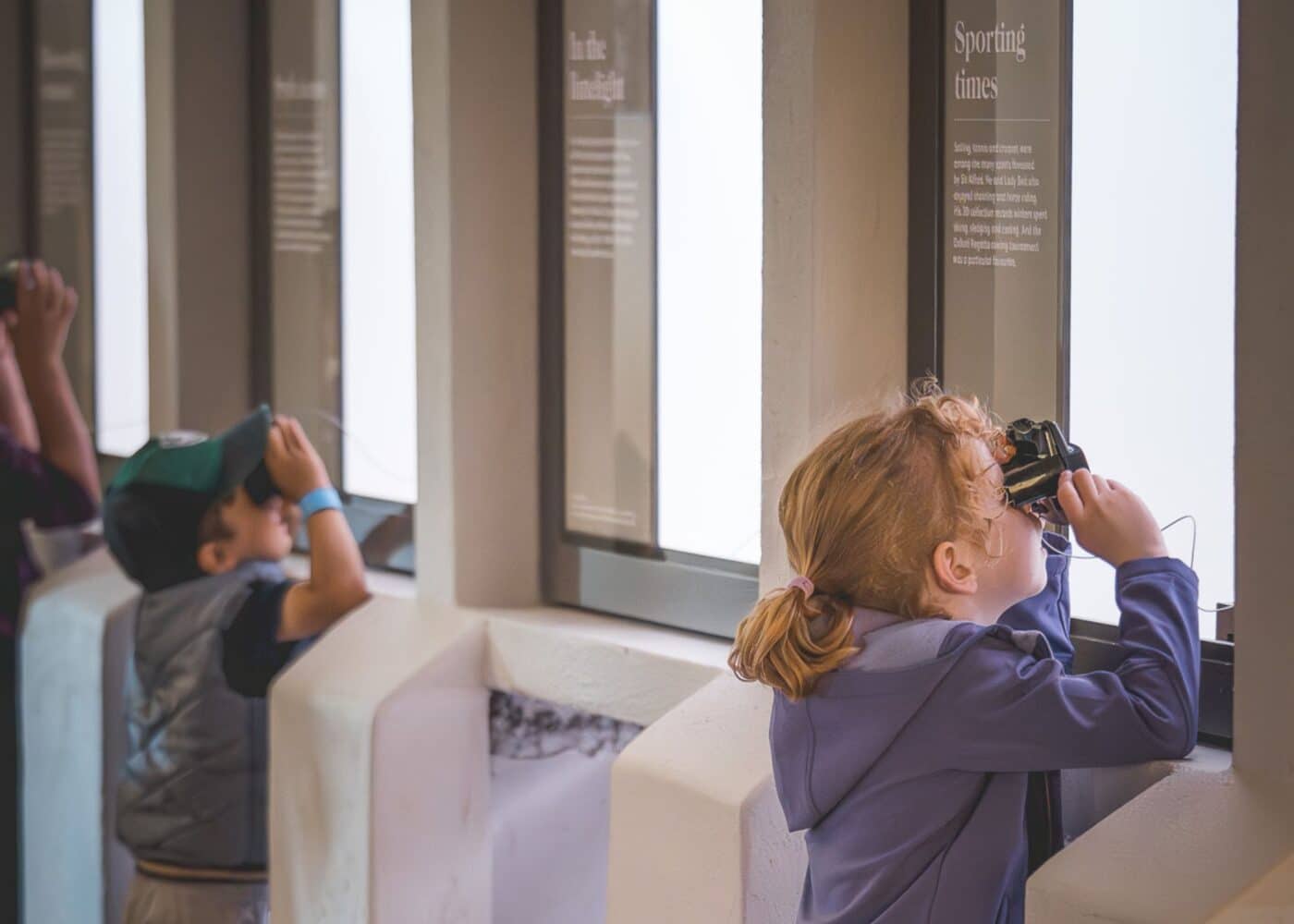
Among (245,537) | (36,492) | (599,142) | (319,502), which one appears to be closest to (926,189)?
(599,142)

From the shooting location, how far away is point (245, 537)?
2.79 m

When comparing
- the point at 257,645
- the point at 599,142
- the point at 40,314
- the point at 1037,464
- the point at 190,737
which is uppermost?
the point at 599,142

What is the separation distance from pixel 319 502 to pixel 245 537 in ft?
0.53

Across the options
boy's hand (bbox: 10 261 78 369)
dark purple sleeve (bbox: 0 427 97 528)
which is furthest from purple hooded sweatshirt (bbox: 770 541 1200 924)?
boy's hand (bbox: 10 261 78 369)

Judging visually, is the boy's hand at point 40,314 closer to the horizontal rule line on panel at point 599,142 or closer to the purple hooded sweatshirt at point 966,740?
the horizontal rule line on panel at point 599,142

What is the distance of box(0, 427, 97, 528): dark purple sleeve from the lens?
346 cm

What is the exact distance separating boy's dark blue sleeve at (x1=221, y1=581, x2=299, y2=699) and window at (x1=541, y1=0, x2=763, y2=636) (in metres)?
0.48

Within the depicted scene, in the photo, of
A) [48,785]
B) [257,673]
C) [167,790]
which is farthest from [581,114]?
[48,785]

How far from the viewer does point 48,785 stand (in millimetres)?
3443

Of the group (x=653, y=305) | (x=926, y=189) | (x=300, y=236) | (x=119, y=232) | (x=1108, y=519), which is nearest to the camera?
(x=1108, y=519)

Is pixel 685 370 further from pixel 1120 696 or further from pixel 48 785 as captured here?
pixel 48 785

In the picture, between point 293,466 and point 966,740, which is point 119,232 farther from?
point 966,740

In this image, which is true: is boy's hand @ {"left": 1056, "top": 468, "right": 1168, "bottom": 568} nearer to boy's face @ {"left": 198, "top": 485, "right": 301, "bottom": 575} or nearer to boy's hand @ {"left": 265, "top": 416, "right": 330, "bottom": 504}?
boy's hand @ {"left": 265, "top": 416, "right": 330, "bottom": 504}

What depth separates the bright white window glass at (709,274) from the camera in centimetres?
230
